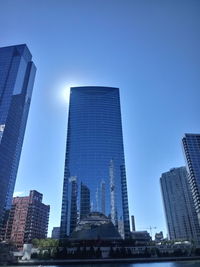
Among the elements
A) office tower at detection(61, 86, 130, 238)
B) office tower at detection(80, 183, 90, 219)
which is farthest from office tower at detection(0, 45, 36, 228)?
office tower at detection(80, 183, 90, 219)

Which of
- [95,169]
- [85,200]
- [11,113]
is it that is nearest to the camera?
[85,200]

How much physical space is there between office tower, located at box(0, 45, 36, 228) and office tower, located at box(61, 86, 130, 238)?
41149 millimetres

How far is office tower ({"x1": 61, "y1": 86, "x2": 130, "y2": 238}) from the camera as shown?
16550 cm

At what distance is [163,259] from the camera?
112 metres

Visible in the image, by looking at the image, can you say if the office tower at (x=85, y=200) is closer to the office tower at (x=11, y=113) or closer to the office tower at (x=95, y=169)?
the office tower at (x=95, y=169)

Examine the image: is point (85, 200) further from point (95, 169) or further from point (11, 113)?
point (11, 113)

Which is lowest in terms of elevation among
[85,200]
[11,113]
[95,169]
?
[85,200]

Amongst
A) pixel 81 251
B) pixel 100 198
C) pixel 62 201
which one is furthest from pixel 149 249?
pixel 62 201

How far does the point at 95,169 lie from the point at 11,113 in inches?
2998

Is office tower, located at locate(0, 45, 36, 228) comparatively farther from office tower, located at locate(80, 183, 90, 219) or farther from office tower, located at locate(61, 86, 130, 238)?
office tower, located at locate(80, 183, 90, 219)

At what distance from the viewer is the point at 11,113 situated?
17262 centimetres

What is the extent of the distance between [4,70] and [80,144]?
84.8m

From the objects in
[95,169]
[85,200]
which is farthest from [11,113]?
[85,200]

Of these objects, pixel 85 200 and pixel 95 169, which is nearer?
pixel 85 200
